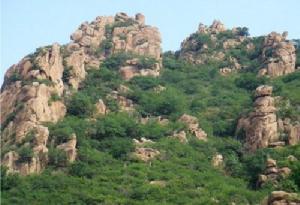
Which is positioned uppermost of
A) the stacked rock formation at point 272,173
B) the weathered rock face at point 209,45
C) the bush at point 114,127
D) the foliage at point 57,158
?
the weathered rock face at point 209,45

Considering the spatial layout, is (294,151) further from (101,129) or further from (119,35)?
(119,35)

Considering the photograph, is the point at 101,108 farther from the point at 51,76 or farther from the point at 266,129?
the point at 266,129

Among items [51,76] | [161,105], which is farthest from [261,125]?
[51,76]

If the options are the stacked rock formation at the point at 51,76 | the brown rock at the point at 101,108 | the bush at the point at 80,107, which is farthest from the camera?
the brown rock at the point at 101,108

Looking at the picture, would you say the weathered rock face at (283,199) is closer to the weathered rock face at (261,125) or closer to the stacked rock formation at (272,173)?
the stacked rock formation at (272,173)

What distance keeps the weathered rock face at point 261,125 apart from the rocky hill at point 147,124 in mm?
84

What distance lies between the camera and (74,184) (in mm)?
52688

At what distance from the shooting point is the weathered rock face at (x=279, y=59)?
7319 centimetres

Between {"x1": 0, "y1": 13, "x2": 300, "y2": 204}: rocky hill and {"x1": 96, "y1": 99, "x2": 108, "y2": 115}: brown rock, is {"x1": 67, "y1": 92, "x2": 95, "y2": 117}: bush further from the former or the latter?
{"x1": 96, "y1": 99, "x2": 108, "y2": 115}: brown rock

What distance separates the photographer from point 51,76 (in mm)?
64812

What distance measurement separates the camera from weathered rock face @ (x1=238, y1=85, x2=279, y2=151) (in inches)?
2311

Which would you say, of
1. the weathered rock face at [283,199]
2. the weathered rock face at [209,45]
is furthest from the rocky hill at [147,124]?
the weathered rock face at [209,45]

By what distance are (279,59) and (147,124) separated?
15.2 m

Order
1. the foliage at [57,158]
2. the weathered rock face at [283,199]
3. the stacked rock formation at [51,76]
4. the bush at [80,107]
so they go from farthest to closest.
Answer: the bush at [80,107], the stacked rock formation at [51,76], the foliage at [57,158], the weathered rock face at [283,199]
